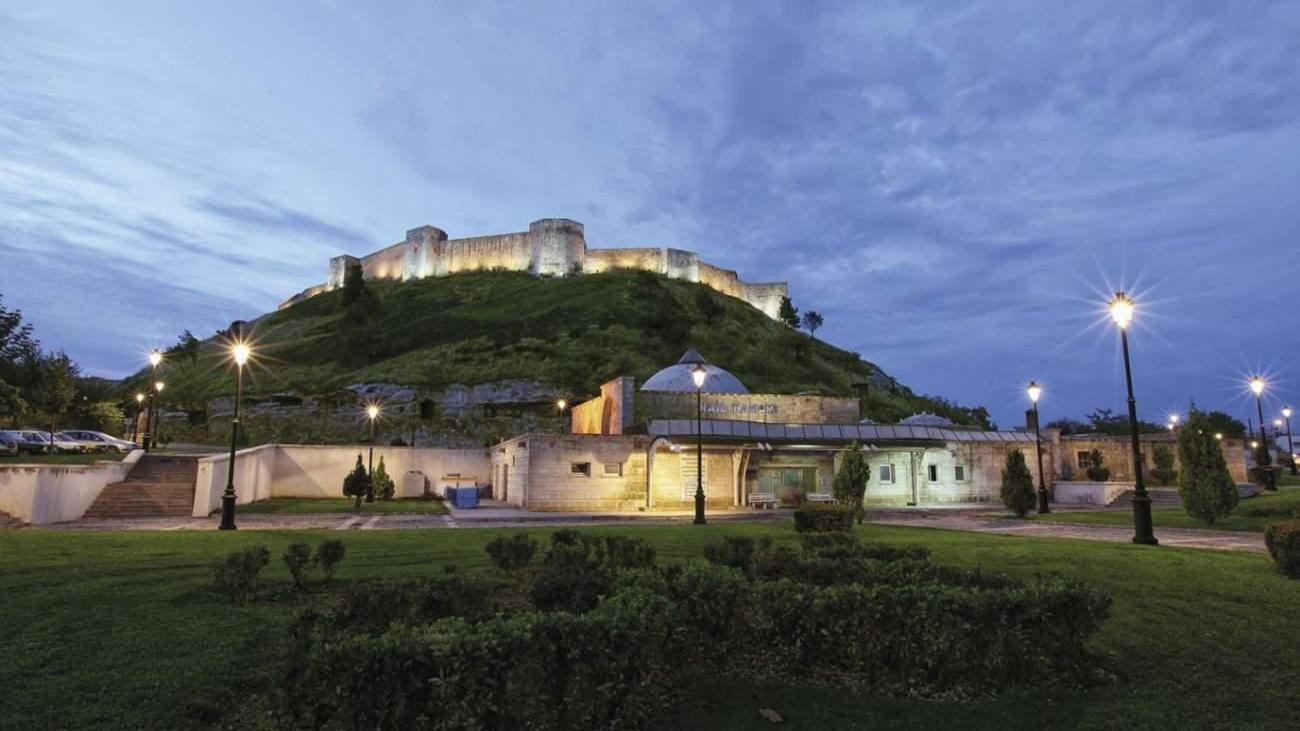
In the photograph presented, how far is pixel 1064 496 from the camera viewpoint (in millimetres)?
38000

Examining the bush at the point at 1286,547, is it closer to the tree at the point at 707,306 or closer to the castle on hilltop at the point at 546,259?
the tree at the point at 707,306

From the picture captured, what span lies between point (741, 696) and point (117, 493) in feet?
90.4

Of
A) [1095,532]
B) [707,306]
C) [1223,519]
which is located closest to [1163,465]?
[1223,519]

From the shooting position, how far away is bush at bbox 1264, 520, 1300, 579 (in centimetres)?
1041

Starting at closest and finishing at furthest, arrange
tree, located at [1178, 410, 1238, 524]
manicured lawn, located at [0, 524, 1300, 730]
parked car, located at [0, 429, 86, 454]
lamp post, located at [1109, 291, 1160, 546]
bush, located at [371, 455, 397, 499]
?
manicured lawn, located at [0, 524, 1300, 730] → lamp post, located at [1109, 291, 1160, 546] → tree, located at [1178, 410, 1238, 524] → bush, located at [371, 455, 397, 499] → parked car, located at [0, 429, 86, 454]

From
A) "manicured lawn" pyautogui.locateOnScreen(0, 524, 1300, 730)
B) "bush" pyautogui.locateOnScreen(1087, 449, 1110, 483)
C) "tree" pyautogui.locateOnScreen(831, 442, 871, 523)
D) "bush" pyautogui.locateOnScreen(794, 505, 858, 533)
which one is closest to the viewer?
"manicured lawn" pyautogui.locateOnScreen(0, 524, 1300, 730)

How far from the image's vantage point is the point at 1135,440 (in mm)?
15805

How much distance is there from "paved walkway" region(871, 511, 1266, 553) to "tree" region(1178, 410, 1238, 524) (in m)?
0.88

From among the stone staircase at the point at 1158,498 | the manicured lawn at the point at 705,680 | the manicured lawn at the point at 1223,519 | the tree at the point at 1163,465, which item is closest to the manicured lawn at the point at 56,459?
the manicured lawn at the point at 705,680

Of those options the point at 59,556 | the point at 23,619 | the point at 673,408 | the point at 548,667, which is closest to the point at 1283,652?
the point at 548,667

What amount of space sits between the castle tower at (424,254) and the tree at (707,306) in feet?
157

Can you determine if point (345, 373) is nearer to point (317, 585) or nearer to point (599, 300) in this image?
point (599, 300)

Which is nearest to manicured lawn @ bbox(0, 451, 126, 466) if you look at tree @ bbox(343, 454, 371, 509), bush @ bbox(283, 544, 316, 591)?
tree @ bbox(343, 454, 371, 509)

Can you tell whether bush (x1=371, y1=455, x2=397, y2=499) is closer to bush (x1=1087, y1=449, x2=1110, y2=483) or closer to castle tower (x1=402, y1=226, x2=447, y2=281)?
bush (x1=1087, y1=449, x2=1110, y2=483)
